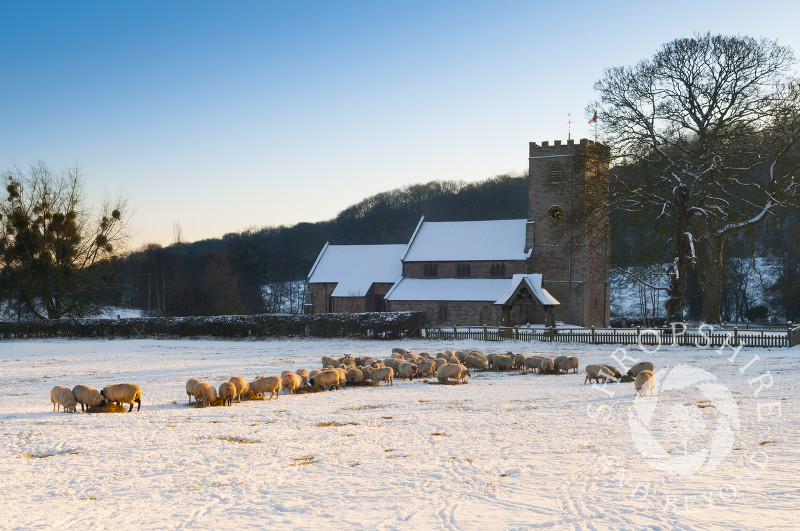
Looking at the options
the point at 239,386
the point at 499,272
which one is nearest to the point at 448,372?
the point at 239,386

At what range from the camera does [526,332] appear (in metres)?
39.2

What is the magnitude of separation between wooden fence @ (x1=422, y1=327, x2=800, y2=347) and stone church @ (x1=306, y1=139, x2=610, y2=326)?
9.25 m

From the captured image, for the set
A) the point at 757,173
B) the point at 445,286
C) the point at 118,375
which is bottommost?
the point at 118,375

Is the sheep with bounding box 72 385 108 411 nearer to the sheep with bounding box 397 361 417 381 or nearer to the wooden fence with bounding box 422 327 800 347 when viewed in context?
the sheep with bounding box 397 361 417 381

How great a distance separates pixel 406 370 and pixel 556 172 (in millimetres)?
37446

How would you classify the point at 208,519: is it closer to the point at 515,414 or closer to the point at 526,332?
the point at 515,414

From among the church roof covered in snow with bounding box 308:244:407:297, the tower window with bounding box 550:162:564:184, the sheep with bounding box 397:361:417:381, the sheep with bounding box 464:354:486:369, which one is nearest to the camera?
the sheep with bounding box 397:361:417:381

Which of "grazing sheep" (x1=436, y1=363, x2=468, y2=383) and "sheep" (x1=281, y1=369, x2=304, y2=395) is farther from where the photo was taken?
"grazing sheep" (x1=436, y1=363, x2=468, y2=383)

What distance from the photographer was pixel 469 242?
192ft

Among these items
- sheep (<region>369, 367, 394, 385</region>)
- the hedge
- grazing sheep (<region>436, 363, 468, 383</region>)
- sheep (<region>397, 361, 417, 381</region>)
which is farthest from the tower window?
sheep (<region>369, 367, 394, 385</region>)

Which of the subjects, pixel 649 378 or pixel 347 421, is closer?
pixel 347 421

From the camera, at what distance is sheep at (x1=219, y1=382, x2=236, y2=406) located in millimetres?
16922

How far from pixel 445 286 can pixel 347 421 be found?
136 feet

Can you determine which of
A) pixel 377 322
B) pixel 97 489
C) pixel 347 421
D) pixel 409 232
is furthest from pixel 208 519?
pixel 409 232
